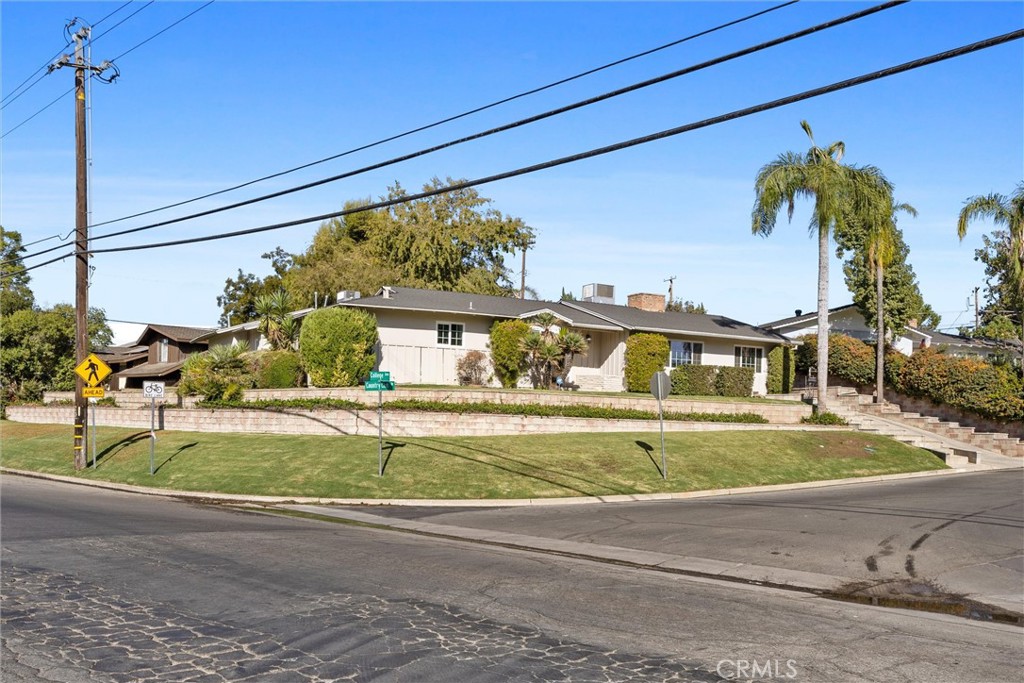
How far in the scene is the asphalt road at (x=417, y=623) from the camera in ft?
25.8

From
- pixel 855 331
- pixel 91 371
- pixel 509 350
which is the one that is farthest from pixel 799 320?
pixel 91 371

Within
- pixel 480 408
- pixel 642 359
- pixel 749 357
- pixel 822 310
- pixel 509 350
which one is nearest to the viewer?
pixel 480 408

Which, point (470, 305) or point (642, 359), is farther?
point (642, 359)

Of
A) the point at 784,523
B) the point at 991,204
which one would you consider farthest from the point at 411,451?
the point at 991,204

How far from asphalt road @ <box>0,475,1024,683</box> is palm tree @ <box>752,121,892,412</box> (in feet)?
89.4

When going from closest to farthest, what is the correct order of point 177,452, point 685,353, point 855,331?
point 177,452 → point 685,353 → point 855,331

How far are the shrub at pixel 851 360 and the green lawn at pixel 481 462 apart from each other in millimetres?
11355

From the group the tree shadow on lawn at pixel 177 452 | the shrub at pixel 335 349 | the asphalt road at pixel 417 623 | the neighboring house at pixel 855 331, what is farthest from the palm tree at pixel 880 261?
the asphalt road at pixel 417 623

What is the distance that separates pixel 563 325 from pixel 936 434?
17490 mm

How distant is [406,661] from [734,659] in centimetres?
306

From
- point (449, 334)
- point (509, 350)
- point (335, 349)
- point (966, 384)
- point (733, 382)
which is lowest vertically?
point (733, 382)

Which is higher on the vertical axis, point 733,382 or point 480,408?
point 733,382

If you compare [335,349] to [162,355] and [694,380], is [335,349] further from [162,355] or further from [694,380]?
[162,355]

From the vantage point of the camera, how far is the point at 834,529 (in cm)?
1808
